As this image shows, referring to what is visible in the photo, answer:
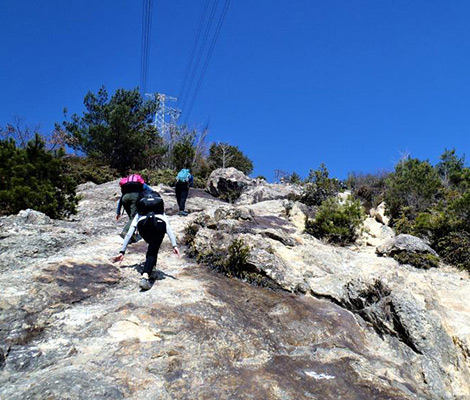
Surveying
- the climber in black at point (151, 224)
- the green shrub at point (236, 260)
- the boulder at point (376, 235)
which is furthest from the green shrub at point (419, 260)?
the climber in black at point (151, 224)

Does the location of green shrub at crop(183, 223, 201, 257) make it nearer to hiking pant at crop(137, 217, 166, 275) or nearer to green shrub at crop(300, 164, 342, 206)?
hiking pant at crop(137, 217, 166, 275)

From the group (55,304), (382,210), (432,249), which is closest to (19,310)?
(55,304)

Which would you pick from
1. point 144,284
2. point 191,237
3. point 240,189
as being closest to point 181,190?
point 191,237

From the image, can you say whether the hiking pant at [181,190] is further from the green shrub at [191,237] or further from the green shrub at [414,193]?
the green shrub at [414,193]

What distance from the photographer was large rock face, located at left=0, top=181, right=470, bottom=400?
3799 mm

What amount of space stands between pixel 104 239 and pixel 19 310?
4.44 metres

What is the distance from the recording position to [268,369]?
4250mm

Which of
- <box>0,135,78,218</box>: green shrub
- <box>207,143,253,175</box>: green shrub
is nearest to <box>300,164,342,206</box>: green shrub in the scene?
<box>0,135,78,218</box>: green shrub

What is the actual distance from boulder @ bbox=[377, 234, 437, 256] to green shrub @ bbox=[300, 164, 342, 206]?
581 centimetres

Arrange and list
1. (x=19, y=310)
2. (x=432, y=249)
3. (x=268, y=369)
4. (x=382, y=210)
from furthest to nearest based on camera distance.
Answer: (x=382, y=210)
(x=432, y=249)
(x=19, y=310)
(x=268, y=369)

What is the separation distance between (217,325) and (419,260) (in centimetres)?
716

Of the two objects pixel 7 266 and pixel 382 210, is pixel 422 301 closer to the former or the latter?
pixel 7 266

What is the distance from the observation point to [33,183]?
11047 millimetres

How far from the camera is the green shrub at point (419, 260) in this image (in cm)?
980
